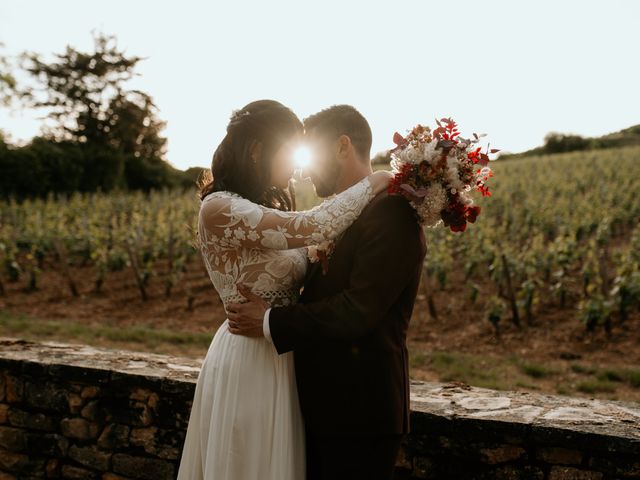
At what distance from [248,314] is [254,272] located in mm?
193

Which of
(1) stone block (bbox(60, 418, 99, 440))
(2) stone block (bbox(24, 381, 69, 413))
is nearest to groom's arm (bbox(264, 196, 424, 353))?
(1) stone block (bbox(60, 418, 99, 440))

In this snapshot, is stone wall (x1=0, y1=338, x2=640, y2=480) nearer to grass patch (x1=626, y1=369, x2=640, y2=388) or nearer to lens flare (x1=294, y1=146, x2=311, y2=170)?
lens flare (x1=294, y1=146, x2=311, y2=170)

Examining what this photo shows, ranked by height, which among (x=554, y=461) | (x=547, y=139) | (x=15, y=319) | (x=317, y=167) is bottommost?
(x=15, y=319)

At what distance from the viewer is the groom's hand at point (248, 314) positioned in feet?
8.57

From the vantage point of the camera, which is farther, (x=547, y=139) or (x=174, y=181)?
(x=547, y=139)

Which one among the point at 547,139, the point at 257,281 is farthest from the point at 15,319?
the point at 547,139

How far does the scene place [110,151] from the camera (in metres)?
37.8

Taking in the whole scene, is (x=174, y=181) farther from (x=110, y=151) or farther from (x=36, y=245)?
(x=36, y=245)

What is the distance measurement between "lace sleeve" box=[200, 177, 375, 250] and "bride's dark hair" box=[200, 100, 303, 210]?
0.38ft

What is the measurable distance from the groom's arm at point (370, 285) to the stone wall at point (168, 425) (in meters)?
1.04

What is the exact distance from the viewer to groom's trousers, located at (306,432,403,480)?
7.87ft

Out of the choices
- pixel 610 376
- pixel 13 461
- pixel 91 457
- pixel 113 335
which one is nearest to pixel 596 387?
pixel 610 376

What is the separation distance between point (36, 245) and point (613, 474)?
1438 cm

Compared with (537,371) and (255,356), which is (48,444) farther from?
(537,371)
